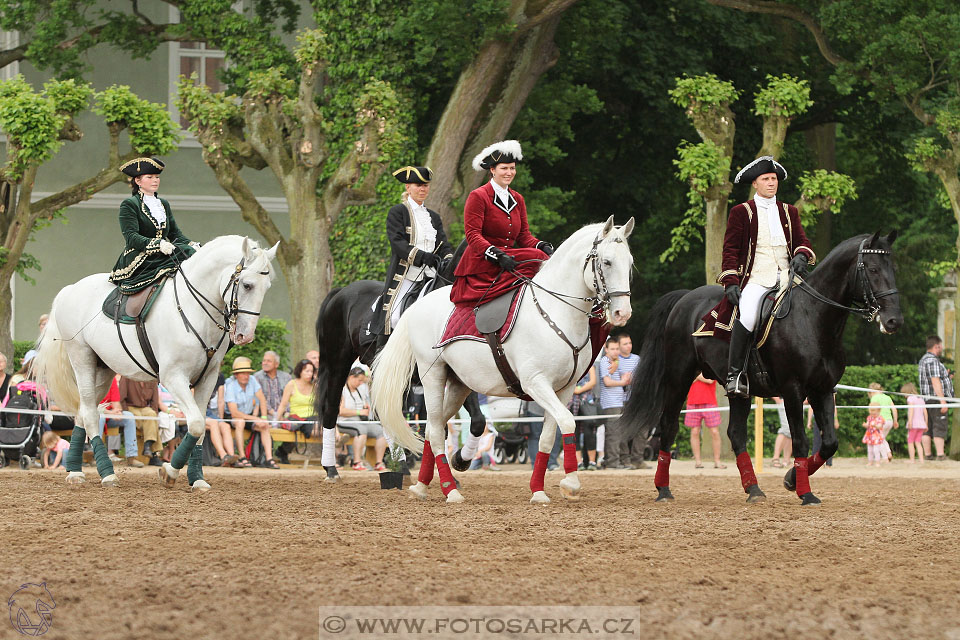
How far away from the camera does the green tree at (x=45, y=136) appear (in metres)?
18.6

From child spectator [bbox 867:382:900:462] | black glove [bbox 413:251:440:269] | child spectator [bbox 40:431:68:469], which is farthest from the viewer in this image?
child spectator [bbox 867:382:900:462]

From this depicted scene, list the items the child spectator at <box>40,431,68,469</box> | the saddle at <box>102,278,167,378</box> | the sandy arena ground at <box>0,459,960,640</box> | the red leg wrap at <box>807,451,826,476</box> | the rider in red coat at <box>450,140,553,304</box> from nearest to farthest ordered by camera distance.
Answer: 1. the sandy arena ground at <box>0,459,960,640</box>
2. the rider in red coat at <box>450,140,553,304</box>
3. the red leg wrap at <box>807,451,826,476</box>
4. the saddle at <box>102,278,167,378</box>
5. the child spectator at <box>40,431,68,469</box>

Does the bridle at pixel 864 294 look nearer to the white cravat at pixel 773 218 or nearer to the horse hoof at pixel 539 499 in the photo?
the white cravat at pixel 773 218

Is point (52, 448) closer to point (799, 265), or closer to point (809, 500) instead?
point (809, 500)

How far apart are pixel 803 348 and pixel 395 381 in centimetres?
337

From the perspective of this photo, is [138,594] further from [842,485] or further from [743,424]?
[842,485]

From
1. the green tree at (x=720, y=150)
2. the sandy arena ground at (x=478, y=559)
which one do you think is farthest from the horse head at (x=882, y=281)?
the green tree at (x=720, y=150)

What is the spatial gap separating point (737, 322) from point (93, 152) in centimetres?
1924

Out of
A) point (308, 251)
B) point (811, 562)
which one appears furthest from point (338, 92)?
point (811, 562)

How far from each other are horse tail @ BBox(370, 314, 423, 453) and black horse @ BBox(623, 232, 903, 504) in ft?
7.51

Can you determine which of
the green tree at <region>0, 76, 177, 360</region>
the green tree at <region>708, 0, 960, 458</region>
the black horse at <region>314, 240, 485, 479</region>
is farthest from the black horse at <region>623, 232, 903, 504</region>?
the green tree at <region>0, 76, 177, 360</region>

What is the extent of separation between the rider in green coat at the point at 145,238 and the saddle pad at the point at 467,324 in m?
2.89

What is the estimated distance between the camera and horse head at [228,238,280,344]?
1081 cm

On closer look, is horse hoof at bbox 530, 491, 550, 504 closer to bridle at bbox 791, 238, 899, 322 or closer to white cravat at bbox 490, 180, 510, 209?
white cravat at bbox 490, 180, 510, 209
